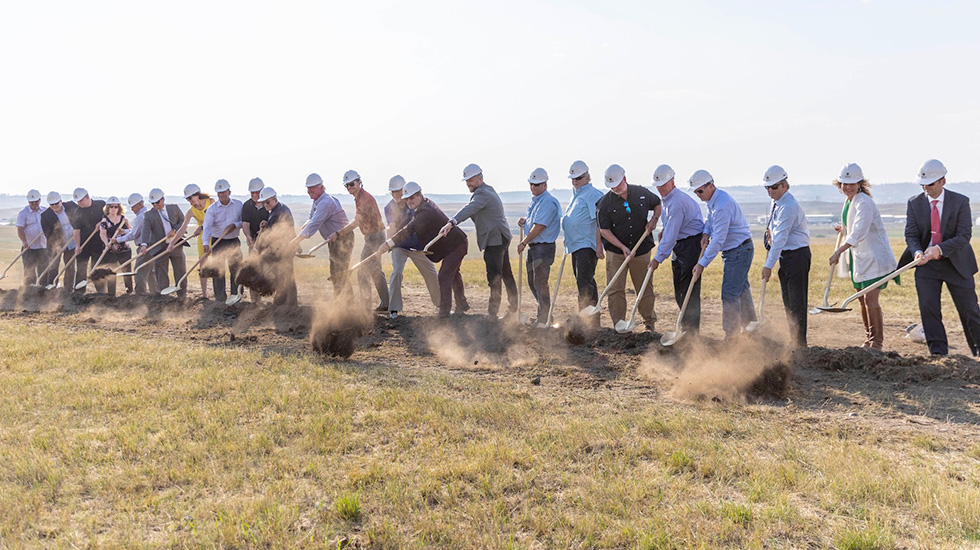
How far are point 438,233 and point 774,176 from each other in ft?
14.7

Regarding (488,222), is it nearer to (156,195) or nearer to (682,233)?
(682,233)

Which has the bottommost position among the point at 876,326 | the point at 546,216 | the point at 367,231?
the point at 876,326

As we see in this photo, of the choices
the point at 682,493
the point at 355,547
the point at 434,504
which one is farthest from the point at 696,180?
the point at 355,547

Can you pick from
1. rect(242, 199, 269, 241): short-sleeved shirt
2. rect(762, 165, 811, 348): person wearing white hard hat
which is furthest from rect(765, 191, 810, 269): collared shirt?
rect(242, 199, 269, 241): short-sleeved shirt

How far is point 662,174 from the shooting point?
815cm

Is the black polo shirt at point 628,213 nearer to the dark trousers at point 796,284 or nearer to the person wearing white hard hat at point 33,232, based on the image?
the dark trousers at point 796,284

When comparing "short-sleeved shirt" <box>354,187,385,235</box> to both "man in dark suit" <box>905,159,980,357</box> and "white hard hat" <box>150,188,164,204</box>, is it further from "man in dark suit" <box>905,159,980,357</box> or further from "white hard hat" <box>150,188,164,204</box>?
"man in dark suit" <box>905,159,980,357</box>

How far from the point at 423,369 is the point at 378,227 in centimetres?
353

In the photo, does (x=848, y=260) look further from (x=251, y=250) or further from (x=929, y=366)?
(x=251, y=250)

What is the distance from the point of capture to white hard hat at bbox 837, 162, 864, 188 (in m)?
7.66

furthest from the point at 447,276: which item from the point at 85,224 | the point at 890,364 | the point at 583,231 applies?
the point at 85,224

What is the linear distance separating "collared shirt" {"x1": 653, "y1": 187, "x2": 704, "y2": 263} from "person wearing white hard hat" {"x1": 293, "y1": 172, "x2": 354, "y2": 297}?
475cm

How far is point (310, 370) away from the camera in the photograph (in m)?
7.74

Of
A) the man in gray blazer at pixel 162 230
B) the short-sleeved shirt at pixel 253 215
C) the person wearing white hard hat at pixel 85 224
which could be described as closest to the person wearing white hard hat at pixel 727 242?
the short-sleeved shirt at pixel 253 215
